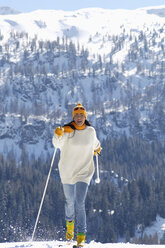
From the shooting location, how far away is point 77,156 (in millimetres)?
14898

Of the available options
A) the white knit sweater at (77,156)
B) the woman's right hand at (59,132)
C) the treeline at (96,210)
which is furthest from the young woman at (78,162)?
the treeline at (96,210)

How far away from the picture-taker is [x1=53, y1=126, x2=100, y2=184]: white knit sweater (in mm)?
14789

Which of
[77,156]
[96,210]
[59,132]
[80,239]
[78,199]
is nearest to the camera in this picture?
[59,132]

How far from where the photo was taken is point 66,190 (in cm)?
1497

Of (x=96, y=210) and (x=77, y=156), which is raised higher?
(x=77, y=156)

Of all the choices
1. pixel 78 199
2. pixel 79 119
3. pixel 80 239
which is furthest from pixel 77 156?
pixel 80 239

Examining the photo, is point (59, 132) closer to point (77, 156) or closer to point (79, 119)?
point (79, 119)

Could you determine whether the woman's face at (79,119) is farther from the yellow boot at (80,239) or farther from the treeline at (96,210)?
the treeline at (96,210)

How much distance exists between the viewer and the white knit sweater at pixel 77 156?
14.8 meters

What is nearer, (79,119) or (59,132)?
(59,132)

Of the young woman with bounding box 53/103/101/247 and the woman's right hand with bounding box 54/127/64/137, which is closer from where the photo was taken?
the woman's right hand with bounding box 54/127/64/137

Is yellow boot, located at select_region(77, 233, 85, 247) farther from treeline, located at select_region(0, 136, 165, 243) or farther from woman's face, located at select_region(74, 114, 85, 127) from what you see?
treeline, located at select_region(0, 136, 165, 243)

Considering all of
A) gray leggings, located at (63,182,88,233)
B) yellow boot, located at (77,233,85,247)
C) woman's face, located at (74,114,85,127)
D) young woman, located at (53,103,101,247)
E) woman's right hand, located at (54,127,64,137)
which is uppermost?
woman's face, located at (74,114,85,127)

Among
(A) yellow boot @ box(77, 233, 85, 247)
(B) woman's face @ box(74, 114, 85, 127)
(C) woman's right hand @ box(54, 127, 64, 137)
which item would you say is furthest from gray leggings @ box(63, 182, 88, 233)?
(B) woman's face @ box(74, 114, 85, 127)
